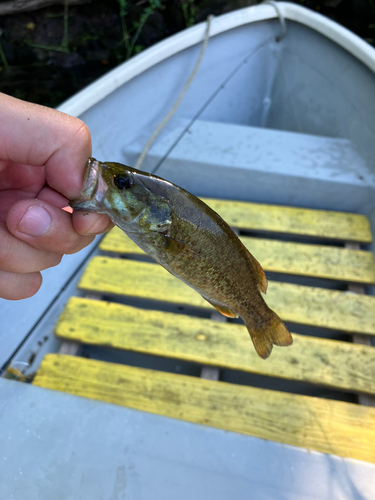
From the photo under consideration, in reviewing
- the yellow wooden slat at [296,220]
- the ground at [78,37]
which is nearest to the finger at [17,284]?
the yellow wooden slat at [296,220]

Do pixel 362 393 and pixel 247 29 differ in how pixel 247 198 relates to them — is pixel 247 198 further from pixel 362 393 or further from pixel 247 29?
pixel 247 29

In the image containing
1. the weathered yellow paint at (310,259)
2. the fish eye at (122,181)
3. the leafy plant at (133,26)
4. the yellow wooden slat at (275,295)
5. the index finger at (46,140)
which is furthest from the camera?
the leafy plant at (133,26)

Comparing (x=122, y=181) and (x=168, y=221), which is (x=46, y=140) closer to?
(x=122, y=181)

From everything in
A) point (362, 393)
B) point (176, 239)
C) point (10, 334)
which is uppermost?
point (176, 239)

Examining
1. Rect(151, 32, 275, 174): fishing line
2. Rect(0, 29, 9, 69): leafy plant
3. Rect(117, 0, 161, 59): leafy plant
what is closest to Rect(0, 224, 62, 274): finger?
Rect(151, 32, 275, 174): fishing line

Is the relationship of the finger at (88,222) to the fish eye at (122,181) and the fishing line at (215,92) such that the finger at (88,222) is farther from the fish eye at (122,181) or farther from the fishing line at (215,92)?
the fishing line at (215,92)

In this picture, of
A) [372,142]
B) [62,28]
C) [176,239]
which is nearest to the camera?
[176,239]

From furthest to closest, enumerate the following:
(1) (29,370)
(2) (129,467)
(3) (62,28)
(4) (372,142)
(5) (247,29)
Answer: (3) (62,28)
(5) (247,29)
(4) (372,142)
(1) (29,370)
(2) (129,467)

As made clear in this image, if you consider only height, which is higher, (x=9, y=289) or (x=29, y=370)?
(x=9, y=289)

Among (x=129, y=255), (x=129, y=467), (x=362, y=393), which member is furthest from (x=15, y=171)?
(x=362, y=393)
